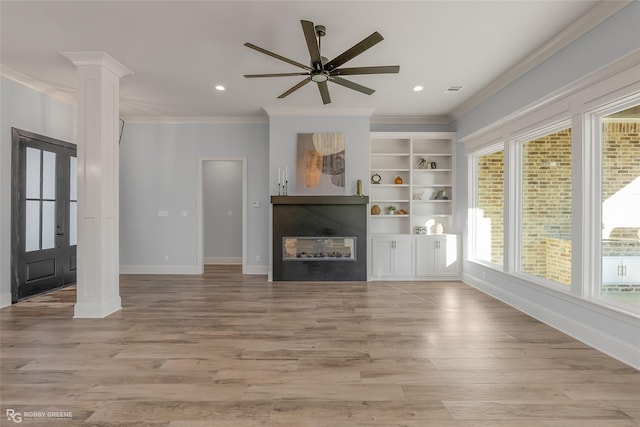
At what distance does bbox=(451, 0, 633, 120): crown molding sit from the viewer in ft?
8.88

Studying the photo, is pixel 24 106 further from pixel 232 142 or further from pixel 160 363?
pixel 160 363

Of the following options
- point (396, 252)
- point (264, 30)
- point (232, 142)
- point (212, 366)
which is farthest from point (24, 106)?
point (396, 252)

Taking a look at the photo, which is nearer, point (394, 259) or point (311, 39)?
point (311, 39)

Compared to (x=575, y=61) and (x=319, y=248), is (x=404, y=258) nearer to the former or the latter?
(x=319, y=248)

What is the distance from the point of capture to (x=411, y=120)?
6230mm

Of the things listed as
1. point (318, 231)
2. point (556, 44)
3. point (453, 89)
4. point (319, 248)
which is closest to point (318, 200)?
point (318, 231)

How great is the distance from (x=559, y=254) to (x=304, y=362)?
298cm

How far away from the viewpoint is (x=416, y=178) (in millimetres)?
6273

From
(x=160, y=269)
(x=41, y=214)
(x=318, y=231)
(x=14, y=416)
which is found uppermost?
(x=41, y=214)

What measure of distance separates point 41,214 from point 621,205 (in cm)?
675

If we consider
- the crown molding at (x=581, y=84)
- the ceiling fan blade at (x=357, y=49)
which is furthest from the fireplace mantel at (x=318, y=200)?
the ceiling fan blade at (x=357, y=49)

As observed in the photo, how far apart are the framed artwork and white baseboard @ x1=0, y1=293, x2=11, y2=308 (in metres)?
4.12

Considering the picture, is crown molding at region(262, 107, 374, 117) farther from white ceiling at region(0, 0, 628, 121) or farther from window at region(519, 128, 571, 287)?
window at region(519, 128, 571, 287)

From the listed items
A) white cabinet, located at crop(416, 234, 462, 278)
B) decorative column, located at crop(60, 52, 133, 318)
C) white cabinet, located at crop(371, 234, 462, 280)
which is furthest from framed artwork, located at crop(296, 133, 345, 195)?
decorative column, located at crop(60, 52, 133, 318)
